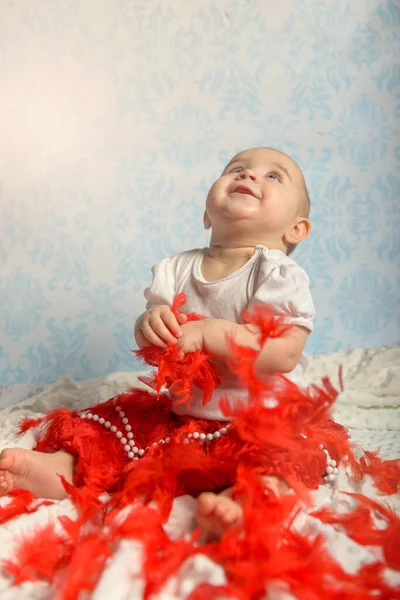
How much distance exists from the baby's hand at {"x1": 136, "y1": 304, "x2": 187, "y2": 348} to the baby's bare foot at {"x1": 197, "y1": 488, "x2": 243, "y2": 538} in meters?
0.26

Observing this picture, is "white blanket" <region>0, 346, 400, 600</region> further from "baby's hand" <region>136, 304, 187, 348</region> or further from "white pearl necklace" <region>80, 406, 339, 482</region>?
"baby's hand" <region>136, 304, 187, 348</region>

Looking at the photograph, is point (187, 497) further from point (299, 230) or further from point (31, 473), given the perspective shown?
point (299, 230)

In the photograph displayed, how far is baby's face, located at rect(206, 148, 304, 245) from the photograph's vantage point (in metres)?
1.06

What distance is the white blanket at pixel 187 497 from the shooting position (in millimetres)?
676

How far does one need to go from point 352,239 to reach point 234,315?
1.09 metres

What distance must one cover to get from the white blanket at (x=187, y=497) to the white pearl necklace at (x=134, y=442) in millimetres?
29

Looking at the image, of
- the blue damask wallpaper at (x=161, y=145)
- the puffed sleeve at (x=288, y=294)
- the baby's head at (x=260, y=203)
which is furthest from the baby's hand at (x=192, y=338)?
the blue damask wallpaper at (x=161, y=145)

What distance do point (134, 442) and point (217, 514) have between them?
28 centimetres

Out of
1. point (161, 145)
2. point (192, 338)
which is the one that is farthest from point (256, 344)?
point (161, 145)

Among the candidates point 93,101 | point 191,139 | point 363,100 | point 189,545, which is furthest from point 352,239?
point 189,545

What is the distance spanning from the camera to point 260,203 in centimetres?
107

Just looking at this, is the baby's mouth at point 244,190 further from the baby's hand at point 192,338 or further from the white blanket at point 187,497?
the white blanket at point 187,497

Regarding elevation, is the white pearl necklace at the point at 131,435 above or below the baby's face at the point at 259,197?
below

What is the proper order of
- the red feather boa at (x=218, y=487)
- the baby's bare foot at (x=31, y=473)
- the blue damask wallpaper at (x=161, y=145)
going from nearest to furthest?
the red feather boa at (x=218, y=487)
the baby's bare foot at (x=31, y=473)
the blue damask wallpaper at (x=161, y=145)
